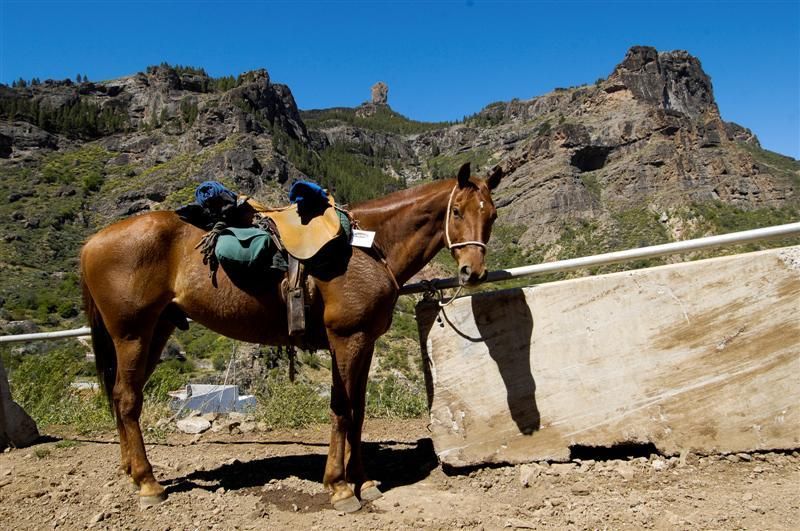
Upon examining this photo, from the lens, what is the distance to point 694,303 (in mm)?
3365

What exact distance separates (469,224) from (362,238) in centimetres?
75

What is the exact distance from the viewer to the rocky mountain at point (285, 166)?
66125mm

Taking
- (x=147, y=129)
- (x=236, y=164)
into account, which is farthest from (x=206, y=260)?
Result: (x=147, y=129)

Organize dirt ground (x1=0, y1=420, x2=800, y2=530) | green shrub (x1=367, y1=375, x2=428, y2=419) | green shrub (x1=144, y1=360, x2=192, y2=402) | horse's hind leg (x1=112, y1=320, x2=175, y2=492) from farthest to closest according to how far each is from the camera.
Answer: green shrub (x1=144, y1=360, x2=192, y2=402) → green shrub (x1=367, y1=375, x2=428, y2=419) → horse's hind leg (x1=112, y1=320, x2=175, y2=492) → dirt ground (x1=0, y1=420, x2=800, y2=530)

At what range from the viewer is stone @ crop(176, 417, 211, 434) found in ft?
18.5

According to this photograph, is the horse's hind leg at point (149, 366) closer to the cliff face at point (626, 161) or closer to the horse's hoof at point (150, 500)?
the horse's hoof at point (150, 500)

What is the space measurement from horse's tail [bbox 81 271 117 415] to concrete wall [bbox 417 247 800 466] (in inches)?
105

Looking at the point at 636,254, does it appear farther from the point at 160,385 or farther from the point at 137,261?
the point at 160,385

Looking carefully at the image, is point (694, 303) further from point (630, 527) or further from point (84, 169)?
point (84, 169)

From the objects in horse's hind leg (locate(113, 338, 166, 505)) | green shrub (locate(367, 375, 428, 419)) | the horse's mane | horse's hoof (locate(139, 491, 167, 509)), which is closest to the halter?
the horse's mane

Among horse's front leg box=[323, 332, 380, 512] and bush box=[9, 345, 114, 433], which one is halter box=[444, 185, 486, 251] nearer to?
horse's front leg box=[323, 332, 380, 512]

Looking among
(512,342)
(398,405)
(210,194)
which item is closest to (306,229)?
(210,194)

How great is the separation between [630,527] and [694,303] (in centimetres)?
151

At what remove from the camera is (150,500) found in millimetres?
3553
